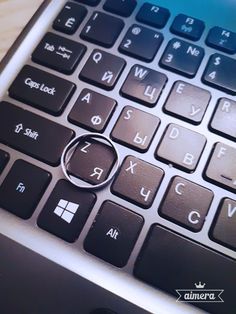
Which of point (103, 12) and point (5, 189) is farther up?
point (103, 12)

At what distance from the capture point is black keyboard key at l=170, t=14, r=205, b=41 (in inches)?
11.2

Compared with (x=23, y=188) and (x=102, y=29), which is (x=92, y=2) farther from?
(x=23, y=188)

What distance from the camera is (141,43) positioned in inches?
11.0

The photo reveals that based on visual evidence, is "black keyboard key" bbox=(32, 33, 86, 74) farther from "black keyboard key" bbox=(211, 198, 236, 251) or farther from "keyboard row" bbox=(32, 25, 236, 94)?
"black keyboard key" bbox=(211, 198, 236, 251)

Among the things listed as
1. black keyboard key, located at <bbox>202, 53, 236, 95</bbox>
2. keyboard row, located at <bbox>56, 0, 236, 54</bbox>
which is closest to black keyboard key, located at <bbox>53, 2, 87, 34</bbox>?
keyboard row, located at <bbox>56, 0, 236, 54</bbox>

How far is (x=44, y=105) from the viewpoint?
0.85 feet

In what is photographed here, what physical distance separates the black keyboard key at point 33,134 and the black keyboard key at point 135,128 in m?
0.03

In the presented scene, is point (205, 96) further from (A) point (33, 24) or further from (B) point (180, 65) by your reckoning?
(A) point (33, 24)

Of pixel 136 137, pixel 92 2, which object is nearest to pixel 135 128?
pixel 136 137

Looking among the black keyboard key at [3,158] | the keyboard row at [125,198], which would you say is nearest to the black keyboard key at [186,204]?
the keyboard row at [125,198]

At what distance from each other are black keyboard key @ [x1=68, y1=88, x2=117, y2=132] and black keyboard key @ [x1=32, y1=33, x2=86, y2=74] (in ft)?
0.09

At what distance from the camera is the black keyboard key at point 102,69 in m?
0.27

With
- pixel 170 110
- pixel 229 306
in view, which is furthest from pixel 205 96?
pixel 229 306

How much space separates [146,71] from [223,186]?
0.32 ft
